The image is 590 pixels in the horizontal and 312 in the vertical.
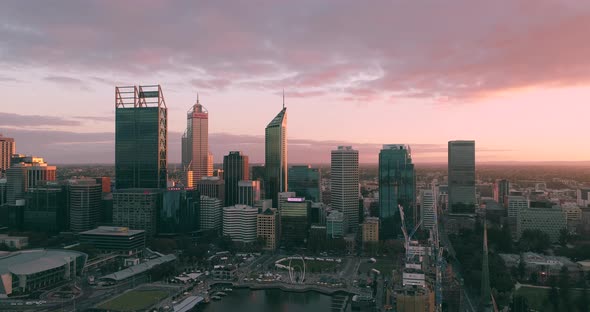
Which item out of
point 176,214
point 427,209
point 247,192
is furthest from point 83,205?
point 427,209

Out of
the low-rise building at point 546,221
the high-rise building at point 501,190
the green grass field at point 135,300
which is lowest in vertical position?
the green grass field at point 135,300

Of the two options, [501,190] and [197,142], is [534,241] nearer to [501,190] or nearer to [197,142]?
[501,190]

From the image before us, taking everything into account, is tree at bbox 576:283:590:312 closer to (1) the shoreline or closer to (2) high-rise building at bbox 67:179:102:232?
(1) the shoreline

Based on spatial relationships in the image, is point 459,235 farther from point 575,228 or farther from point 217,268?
point 217,268

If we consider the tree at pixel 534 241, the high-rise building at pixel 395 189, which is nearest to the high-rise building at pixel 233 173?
the high-rise building at pixel 395 189

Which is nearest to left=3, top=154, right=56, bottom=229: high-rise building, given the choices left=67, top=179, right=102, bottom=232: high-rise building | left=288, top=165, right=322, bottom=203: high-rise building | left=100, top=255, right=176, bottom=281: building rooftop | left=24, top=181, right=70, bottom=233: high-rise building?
left=24, top=181, right=70, bottom=233: high-rise building

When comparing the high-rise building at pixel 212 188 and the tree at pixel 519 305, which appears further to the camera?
the high-rise building at pixel 212 188

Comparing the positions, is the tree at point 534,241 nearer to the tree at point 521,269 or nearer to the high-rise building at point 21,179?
the tree at point 521,269

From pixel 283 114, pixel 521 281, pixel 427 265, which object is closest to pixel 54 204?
pixel 283 114
